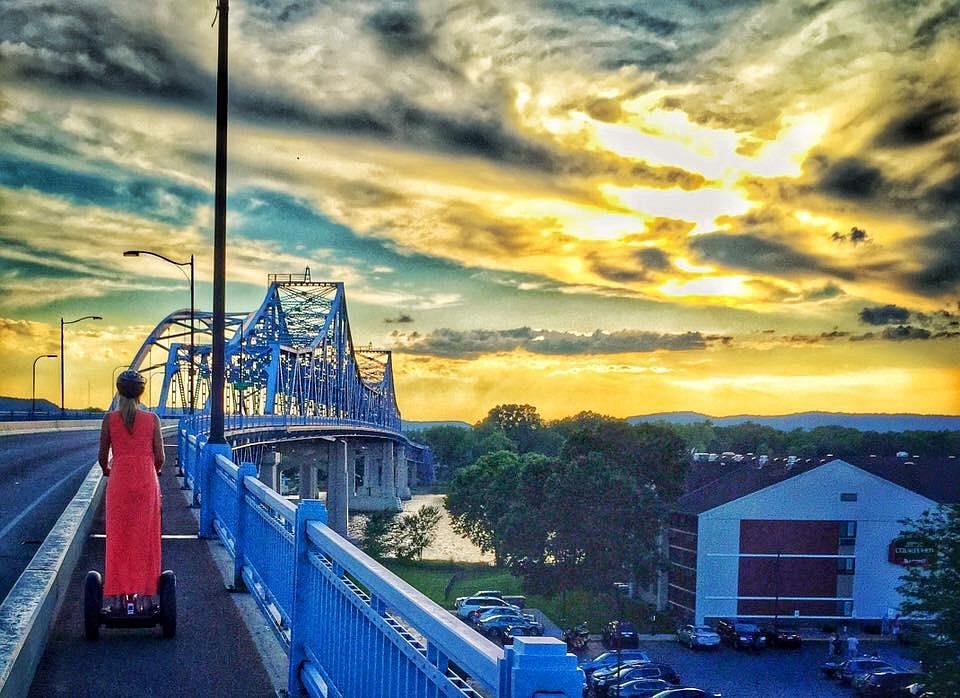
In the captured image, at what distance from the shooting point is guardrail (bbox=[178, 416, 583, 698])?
248cm

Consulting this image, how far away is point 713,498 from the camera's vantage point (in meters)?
64.0

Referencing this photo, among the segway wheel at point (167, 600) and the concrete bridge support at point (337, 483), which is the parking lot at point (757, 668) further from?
the segway wheel at point (167, 600)

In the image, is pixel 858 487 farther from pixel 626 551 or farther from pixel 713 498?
pixel 626 551

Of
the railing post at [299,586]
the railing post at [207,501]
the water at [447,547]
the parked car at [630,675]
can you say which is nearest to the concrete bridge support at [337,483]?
the water at [447,547]

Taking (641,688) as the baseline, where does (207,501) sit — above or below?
above

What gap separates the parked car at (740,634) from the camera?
5462cm

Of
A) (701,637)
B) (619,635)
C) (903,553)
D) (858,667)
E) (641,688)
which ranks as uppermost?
(903,553)

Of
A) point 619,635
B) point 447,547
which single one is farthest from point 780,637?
point 447,547

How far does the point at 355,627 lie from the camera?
455 centimetres

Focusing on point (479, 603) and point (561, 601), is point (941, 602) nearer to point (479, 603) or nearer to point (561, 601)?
point (479, 603)

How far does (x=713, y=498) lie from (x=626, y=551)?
6.72 meters

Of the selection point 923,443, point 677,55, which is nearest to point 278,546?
point 923,443

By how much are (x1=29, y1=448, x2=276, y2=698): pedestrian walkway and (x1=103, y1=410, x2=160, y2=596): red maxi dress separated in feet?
2.32

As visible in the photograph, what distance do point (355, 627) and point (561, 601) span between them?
60.9 m
